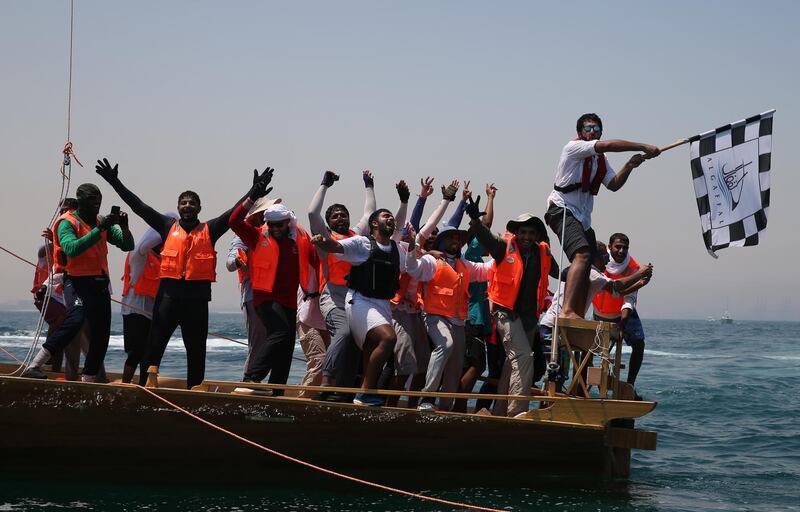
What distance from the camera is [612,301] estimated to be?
10867mm

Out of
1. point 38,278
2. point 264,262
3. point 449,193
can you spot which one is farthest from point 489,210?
point 38,278

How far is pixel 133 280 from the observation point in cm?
944

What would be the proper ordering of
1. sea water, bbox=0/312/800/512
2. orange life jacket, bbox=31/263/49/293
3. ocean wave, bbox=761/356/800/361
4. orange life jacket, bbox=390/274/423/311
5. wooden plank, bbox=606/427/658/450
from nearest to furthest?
sea water, bbox=0/312/800/512 < wooden plank, bbox=606/427/658/450 < orange life jacket, bbox=390/274/423/311 < orange life jacket, bbox=31/263/49/293 < ocean wave, bbox=761/356/800/361

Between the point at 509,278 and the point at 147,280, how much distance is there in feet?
11.6

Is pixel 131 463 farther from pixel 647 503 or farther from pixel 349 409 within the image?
pixel 647 503

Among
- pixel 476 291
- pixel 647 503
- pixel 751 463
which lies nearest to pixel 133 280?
pixel 476 291

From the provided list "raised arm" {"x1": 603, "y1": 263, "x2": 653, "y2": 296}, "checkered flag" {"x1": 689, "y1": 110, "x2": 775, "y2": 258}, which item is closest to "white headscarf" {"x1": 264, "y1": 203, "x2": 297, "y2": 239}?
"raised arm" {"x1": 603, "y1": 263, "x2": 653, "y2": 296}

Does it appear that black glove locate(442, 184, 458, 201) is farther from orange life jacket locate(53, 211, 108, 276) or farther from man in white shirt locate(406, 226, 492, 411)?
orange life jacket locate(53, 211, 108, 276)

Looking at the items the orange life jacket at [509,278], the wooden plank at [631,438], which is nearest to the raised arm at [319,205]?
the orange life jacket at [509,278]

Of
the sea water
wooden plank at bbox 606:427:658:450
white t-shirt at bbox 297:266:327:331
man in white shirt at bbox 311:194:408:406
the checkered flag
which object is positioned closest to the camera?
the sea water

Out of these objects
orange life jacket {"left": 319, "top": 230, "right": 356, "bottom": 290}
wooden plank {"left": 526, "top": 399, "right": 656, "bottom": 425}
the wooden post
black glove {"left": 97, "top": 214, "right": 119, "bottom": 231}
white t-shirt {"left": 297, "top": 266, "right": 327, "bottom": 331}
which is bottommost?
wooden plank {"left": 526, "top": 399, "right": 656, "bottom": 425}

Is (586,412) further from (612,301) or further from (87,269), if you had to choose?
(87,269)

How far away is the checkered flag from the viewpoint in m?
8.55

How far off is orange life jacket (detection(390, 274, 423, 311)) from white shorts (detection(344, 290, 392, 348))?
779 mm
